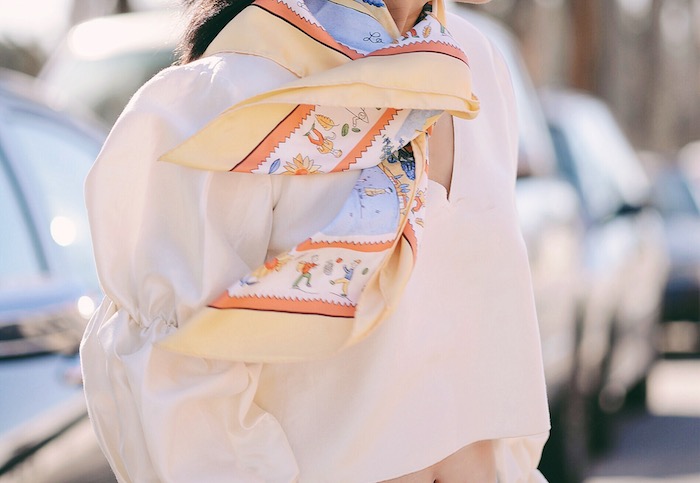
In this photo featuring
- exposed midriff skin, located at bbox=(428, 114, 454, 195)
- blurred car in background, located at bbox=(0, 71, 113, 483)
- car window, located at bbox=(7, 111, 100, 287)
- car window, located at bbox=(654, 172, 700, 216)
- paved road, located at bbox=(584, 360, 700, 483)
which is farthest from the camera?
car window, located at bbox=(654, 172, 700, 216)

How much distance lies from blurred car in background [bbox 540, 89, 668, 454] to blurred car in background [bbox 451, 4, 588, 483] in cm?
33

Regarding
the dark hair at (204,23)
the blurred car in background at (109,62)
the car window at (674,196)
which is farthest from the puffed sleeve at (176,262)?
the car window at (674,196)

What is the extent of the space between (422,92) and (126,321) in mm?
572

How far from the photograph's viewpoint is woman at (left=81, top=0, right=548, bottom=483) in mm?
1937

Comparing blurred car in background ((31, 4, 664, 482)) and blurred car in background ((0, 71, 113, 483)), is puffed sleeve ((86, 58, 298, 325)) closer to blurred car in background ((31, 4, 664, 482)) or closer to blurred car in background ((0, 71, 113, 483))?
blurred car in background ((0, 71, 113, 483))

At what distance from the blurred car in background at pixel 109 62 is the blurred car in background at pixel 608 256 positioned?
8.36 feet

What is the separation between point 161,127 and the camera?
1.99 m

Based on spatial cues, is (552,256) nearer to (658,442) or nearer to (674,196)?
(658,442)

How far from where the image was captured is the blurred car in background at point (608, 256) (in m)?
7.25

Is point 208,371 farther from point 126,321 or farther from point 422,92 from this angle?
point 422,92

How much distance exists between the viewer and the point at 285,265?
1.92 metres

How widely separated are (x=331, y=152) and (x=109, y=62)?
14.5 feet

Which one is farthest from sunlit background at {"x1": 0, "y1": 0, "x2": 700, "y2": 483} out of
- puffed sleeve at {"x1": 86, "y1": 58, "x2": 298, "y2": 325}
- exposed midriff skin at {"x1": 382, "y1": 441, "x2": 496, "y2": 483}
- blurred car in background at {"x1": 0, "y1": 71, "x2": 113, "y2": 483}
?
exposed midriff skin at {"x1": 382, "y1": 441, "x2": 496, "y2": 483}

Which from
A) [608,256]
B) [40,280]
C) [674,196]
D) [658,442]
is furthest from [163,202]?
[674,196]
